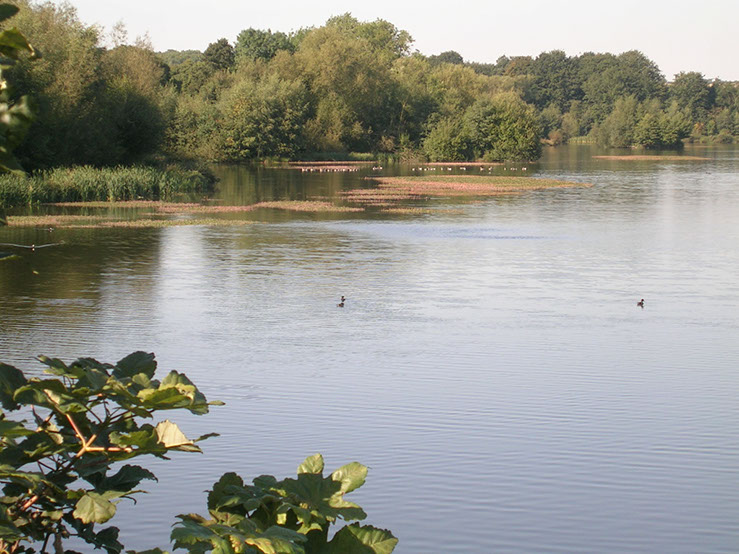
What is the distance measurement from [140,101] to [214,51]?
56.3m

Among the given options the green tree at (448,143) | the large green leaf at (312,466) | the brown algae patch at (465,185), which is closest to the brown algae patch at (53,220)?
the brown algae patch at (465,185)

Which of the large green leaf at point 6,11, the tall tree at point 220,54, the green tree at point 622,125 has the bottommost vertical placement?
the large green leaf at point 6,11

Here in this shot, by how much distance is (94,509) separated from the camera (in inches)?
87.4

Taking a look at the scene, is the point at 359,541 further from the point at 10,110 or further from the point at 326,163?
the point at 326,163

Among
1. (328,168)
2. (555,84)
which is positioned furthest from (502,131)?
(555,84)

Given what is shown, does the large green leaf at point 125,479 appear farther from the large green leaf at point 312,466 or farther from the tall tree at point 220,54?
the tall tree at point 220,54

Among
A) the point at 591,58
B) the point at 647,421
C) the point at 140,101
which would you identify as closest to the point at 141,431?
the point at 647,421

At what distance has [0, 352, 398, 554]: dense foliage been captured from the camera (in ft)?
6.79

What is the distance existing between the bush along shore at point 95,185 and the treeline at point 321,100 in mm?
1468

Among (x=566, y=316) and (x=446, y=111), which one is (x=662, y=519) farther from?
(x=446, y=111)

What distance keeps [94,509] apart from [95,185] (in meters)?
30.6

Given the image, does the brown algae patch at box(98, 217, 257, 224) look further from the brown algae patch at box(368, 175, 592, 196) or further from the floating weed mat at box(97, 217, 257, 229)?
the brown algae patch at box(368, 175, 592, 196)

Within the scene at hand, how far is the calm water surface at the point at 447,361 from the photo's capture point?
6.57 metres

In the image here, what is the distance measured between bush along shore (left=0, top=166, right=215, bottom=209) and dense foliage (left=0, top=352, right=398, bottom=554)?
86.3ft
